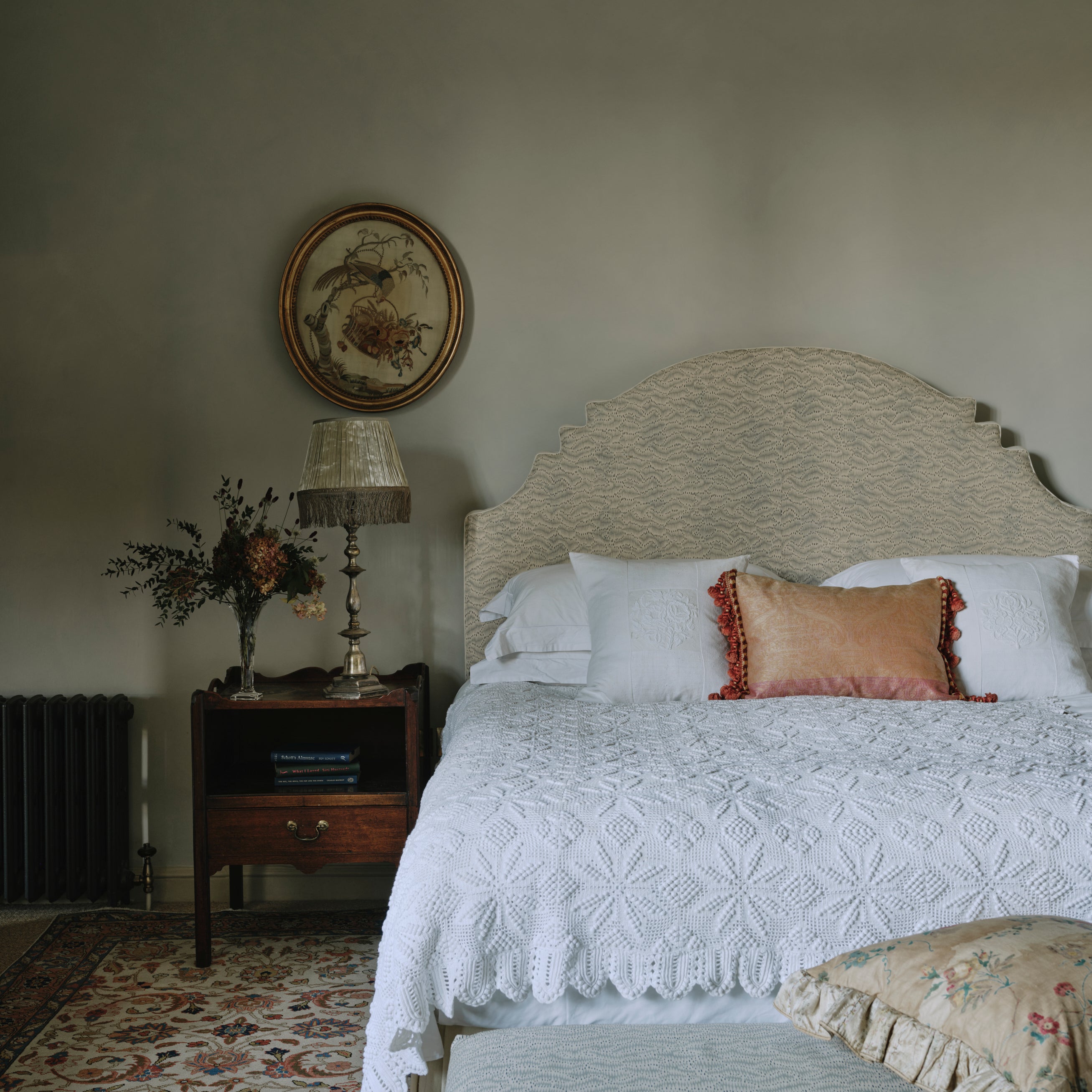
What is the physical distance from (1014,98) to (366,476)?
242 centimetres

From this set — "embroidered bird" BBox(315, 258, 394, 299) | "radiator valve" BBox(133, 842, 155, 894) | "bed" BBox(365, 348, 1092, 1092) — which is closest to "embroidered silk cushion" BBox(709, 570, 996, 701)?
"bed" BBox(365, 348, 1092, 1092)

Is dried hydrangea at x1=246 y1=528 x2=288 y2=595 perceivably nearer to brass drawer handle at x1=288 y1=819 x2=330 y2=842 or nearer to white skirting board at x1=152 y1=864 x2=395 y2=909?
brass drawer handle at x1=288 y1=819 x2=330 y2=842

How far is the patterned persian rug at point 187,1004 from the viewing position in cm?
195

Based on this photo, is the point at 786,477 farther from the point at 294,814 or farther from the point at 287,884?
the point at 287,884

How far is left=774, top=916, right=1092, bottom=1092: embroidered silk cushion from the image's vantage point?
885mm

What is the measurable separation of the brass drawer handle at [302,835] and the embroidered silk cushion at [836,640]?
1063 millimetres

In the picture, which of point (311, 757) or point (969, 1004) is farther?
point (311, 757)

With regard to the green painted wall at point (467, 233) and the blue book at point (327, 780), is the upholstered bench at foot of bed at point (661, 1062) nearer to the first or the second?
the blue book at point (327, 780)

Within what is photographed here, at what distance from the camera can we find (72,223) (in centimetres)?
298

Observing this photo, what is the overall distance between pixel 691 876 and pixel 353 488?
1.56 metres

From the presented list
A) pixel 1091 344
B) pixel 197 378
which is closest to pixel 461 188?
pixel 197 378

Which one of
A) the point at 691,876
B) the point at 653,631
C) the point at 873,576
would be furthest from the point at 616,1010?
the point at 873,576

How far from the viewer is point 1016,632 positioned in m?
2.46

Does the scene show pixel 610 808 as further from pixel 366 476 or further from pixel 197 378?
pixel 197 378
